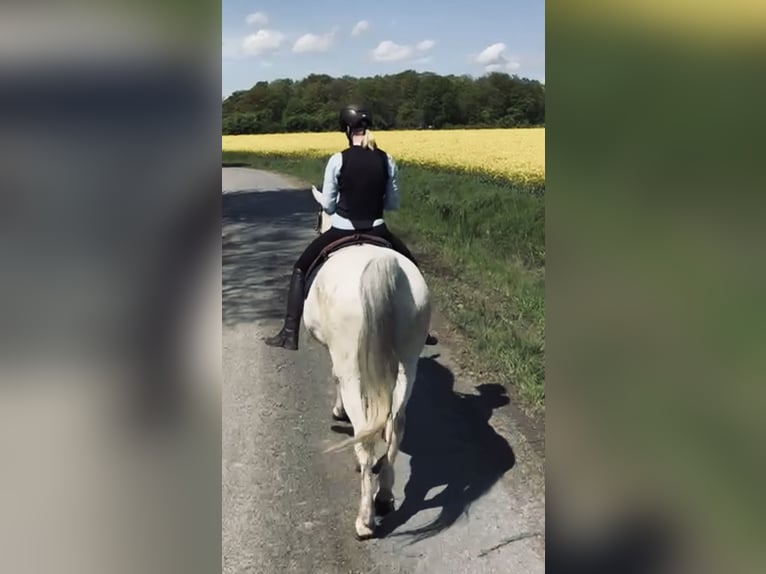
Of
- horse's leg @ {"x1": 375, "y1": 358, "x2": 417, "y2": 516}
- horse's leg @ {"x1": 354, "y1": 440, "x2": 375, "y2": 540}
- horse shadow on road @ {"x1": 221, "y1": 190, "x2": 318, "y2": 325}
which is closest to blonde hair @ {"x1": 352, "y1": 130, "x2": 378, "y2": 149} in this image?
horse shadow on road @ {"x1": 221, "y1": 190, "x2": 318, "y2": 325}

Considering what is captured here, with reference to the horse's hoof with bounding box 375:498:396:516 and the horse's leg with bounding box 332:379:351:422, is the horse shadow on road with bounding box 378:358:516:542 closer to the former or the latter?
the horse's hoof with bounding box 375:498:396:516

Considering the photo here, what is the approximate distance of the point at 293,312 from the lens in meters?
3.26

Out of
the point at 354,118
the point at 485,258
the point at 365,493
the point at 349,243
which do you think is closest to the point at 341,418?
the point at 365,493

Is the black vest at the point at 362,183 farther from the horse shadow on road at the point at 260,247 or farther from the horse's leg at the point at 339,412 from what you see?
the horse's leg at the point at 339,412

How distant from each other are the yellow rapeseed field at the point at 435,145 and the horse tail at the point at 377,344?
50 centimetres

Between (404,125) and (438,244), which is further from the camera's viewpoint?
(438,244)

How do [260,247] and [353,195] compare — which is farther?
[260,247]

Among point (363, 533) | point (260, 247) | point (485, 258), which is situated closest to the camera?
point (363, 533)

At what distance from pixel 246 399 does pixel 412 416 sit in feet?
2.95

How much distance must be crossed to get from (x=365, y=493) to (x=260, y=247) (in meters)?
1.38

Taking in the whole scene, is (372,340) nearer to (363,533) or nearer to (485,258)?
(363,533)
